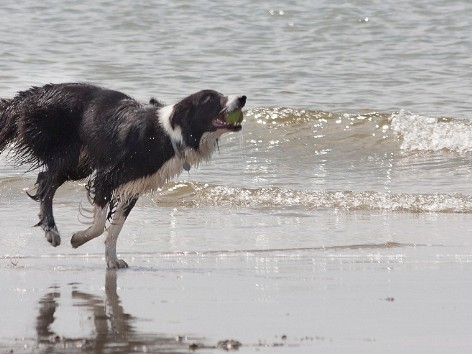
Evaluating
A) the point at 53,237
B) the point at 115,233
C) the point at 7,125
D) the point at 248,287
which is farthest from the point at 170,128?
the point at 7,125

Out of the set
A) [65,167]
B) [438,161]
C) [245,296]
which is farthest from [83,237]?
[438,161]

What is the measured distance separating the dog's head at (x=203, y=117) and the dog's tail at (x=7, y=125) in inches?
57.1

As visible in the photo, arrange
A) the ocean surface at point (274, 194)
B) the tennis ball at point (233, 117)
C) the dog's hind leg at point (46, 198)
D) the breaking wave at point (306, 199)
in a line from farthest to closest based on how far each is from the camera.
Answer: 1. the breaking wave at point (306, 199)
2. the dog's hind leg at point (46, 198)
3. the tennis ball at point (233, 117)
4. the ocean surface at point (274, 194)

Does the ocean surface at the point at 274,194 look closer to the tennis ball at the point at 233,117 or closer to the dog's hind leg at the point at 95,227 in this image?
the dog's hind leg at the point at 95,227

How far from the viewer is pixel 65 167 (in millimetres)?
8242

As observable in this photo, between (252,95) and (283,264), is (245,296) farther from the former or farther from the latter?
(252,95)

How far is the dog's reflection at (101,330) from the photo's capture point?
211 inches

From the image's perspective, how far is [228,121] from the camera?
745cm

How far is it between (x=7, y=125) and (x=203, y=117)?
1727 millimetres

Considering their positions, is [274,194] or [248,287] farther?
[274,194]

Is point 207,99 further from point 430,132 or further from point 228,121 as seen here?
point 430,132

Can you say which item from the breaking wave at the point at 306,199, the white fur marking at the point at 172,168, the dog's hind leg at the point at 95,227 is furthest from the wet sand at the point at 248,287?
the white fur marking at the point at 172,168

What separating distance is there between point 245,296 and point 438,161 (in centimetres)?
671

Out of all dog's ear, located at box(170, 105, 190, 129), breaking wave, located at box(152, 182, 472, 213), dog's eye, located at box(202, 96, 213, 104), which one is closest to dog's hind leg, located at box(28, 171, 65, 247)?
dog's ear, located at box(170, 105, 190, 129)
